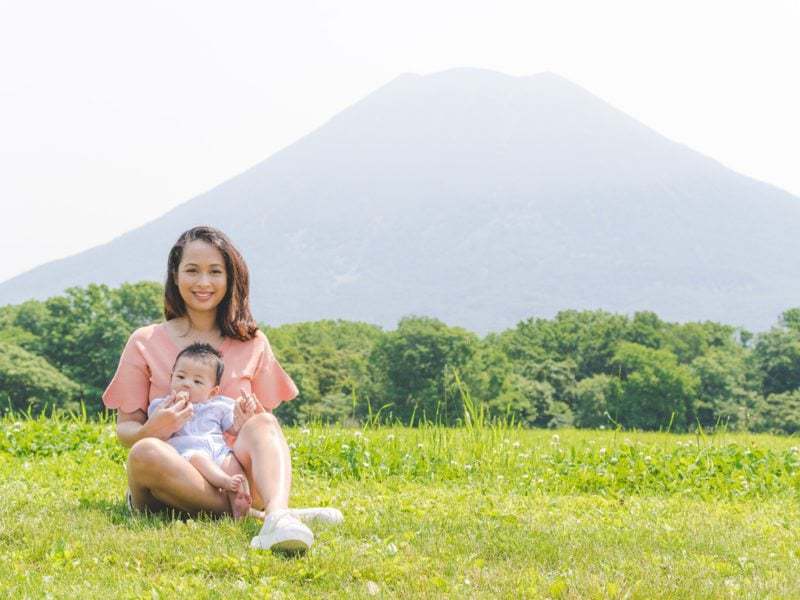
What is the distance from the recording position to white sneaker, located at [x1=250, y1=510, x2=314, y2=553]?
412 cm

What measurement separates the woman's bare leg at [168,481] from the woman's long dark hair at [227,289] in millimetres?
778

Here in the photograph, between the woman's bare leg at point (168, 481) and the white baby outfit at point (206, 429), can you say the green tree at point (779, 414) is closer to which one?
the white baby outfit at point (206, 429)

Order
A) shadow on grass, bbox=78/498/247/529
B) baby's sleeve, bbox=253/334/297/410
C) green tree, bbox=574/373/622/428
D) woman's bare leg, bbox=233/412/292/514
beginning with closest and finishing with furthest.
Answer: woman's bare leg, bbox=233/412/292/514
shadow on grass, bbox=78/498/247/529
baby's sleeve, bbox=253/334/297/410
green tree, bbox=574/373/622/428

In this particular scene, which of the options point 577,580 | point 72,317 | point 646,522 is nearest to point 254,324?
point 577,580

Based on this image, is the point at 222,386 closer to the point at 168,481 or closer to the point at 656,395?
the point at 168,481

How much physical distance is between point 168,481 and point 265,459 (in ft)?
1.60

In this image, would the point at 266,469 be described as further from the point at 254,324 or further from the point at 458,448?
the point at 458,448

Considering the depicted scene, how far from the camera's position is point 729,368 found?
2044 inches

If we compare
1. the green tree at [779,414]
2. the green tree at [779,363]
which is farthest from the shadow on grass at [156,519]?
the green tree at [779,363]

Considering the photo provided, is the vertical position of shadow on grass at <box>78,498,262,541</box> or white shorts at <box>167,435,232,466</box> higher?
white shorts at <box>167,435,232,466</box>

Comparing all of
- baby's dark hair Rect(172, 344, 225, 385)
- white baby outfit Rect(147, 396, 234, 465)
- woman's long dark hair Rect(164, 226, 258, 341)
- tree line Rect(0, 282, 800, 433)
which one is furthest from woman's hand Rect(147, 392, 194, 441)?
tree line Rect(0, 282, 800, 433)

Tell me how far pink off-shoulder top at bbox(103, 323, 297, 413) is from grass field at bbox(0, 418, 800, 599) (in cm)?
64

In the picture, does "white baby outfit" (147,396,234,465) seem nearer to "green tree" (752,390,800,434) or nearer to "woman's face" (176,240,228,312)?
"woman's face" (176,240,228,312)

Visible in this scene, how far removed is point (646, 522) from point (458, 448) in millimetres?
2774
